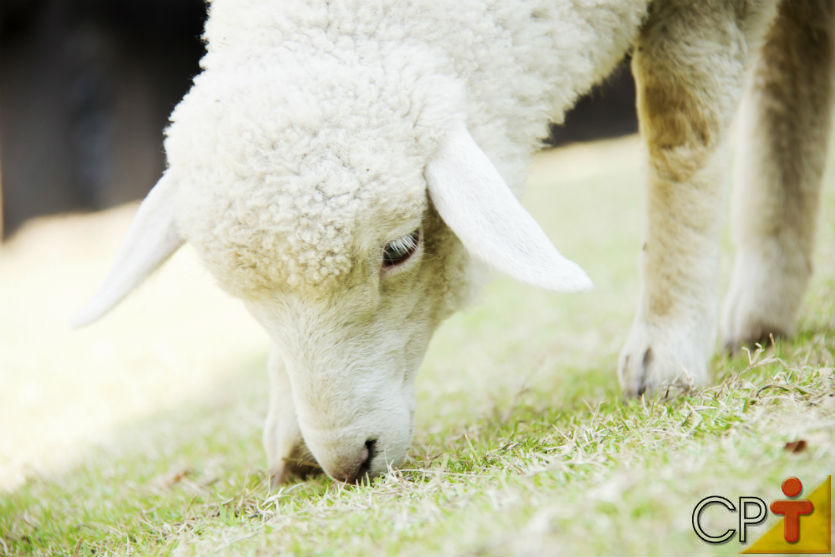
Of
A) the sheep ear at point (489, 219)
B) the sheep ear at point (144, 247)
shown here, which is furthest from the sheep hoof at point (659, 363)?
the sheep ear at point (144, 247)

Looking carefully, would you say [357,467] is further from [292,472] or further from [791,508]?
[791,508]

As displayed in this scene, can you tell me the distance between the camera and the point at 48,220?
12.6m

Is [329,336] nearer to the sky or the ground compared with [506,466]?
nearer to the sky

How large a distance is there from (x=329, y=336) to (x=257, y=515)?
0.51 metres

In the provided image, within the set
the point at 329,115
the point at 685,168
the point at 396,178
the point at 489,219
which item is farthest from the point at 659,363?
the point at 329,115

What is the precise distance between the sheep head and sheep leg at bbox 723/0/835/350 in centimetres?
178

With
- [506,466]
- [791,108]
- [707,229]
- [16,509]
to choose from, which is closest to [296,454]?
[506,466]

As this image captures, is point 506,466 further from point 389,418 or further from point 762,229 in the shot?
point 762,229

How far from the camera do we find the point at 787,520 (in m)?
1.42

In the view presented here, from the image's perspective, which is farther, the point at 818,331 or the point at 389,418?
the point at 818,331

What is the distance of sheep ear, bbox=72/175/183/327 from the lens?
2.48 metres

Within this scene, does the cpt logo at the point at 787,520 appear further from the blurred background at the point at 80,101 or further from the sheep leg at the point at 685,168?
the blurred background at the point at 80,101

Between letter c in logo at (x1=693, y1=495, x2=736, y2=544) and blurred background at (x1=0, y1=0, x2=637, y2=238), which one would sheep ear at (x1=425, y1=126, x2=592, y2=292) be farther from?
blurred background at (x1=0, y1=0, x2=637, y2=238)

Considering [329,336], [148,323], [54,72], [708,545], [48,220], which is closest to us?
[708,545]
